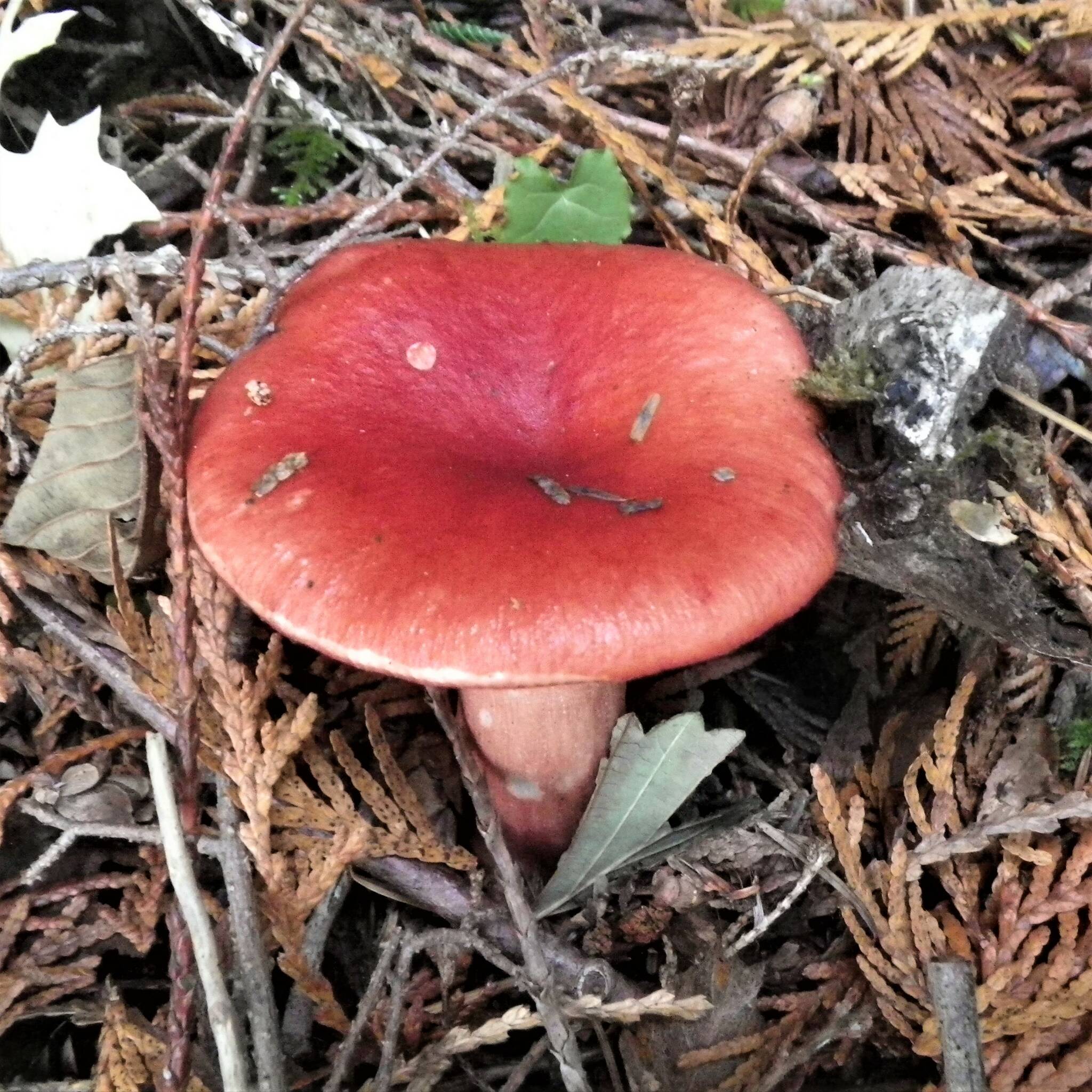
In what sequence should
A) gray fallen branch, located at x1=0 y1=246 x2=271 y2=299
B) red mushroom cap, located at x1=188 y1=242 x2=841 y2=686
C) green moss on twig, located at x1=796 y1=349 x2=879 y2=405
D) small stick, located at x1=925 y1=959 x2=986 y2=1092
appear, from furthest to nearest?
gray fallen branch, located at x1=0 y1=246 x2=271 y2=299
green moss on twig, located at x1=796 y1=349 x2=879 y2=405
small stick, located at x1=925 y1=959 x2=986 y2=1092
red mushroom cap, located at x1=188 y1=242 x2=841 y2=686

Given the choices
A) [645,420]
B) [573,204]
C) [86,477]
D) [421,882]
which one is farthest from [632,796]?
[573,204]

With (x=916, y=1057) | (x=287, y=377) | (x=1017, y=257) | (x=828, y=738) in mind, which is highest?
(x=287, y=377)

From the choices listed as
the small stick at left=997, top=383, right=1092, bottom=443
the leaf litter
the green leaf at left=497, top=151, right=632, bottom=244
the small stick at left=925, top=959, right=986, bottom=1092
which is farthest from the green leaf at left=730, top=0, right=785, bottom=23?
the small stick at left=925, top=959, right=986, bottom=1092

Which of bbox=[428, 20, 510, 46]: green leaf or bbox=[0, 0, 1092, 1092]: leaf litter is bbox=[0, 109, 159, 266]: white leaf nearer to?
bbox=[0, 0, 1092, 1092]: leaf litter

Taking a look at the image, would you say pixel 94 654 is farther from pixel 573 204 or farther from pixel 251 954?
pixel 573 204

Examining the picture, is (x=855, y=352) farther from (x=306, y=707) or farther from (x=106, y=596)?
(x=106, y=596)

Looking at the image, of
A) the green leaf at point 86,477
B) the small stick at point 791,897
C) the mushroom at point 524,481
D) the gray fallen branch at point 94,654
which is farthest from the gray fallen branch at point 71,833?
the small stick at point 791,897

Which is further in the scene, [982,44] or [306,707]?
[982,44]

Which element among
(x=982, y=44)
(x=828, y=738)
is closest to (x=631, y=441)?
(x=828, y=738)
